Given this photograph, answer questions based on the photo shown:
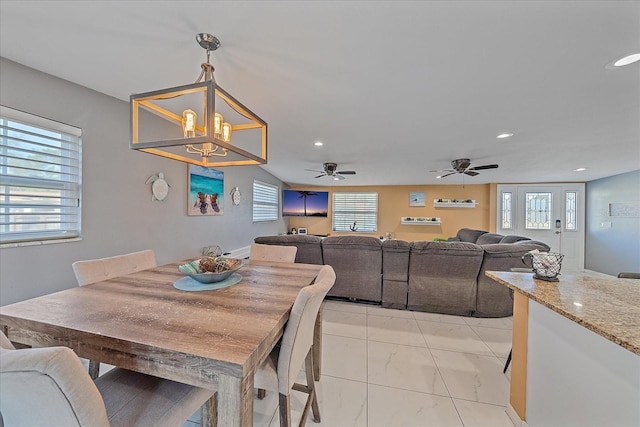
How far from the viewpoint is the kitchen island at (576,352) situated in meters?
0.85

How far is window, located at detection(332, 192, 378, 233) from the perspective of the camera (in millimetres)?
7012

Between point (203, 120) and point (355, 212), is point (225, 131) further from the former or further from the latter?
point (355, 212)

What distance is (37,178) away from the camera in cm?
184

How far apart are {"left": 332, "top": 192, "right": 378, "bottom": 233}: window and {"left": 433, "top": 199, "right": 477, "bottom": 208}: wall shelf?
5.35 ft

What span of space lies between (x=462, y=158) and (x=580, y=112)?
5.61 ft

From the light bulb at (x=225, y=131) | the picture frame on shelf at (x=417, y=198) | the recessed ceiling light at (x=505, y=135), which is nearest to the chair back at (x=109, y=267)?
the light bulb at (x=225, y=131)

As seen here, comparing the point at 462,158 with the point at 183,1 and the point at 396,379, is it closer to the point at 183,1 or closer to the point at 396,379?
the point at 396,379

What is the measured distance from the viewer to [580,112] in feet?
8.05

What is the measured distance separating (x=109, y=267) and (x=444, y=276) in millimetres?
3250

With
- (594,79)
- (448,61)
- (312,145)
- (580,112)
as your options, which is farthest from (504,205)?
(448,61)

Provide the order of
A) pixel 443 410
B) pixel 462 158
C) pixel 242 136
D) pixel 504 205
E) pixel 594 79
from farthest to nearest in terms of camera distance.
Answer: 1. pixel 504 205
2. pixel 462 158
3. pixel 242 136
4. pixel 594 79
5. pixel 443 410

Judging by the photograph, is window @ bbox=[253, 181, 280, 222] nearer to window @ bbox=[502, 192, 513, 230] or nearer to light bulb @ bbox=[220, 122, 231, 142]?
light bulb @ bbox=[220, 122, 231, 142]

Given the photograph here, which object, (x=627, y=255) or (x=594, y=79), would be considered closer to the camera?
(x=594, y=79)

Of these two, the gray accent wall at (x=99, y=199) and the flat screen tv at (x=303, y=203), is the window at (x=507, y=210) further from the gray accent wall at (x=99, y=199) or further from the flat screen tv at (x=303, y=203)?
the gray accent wall at (x=99, y=199)
